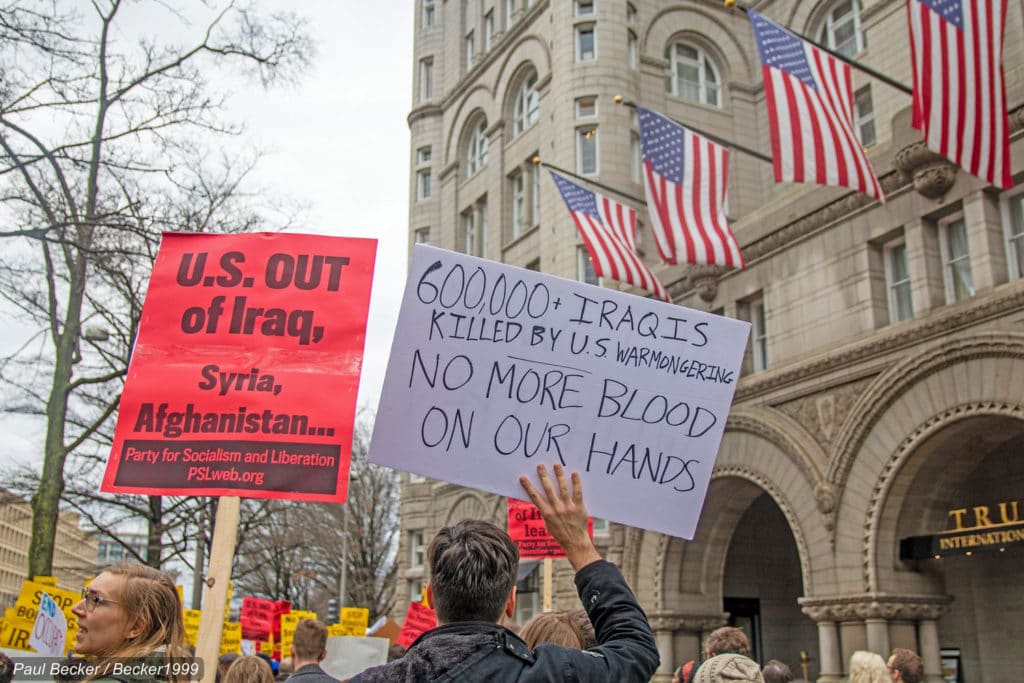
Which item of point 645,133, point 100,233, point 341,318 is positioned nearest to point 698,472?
point 341,318

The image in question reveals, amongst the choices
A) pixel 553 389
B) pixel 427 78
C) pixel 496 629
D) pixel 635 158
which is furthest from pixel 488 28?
pixel 496 629

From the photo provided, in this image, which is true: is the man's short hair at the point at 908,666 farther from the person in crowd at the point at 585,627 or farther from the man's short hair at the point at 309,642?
the man's short hair at the point at 309,642

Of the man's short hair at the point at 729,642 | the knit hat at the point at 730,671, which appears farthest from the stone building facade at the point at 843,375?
the knit hat at the point at 730,671

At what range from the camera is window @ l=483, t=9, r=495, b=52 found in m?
37.8

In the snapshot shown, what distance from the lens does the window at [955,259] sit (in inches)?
632

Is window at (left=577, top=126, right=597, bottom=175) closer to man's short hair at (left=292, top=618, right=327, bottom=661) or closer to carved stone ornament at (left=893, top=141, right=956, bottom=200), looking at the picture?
carved stone ornament at (left=893, top=141, right=956, bottom=200)

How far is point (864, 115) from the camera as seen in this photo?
80.6ft

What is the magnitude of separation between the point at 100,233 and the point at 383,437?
43.4ft

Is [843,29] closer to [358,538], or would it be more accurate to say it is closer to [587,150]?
[587,150]

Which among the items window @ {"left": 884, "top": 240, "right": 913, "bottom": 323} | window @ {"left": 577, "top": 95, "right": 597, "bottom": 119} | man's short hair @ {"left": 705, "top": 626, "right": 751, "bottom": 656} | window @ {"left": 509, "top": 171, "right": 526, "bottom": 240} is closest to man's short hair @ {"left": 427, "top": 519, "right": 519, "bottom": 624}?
man's short hair @ {"left": 705, "top": 626, "right": 751, "bottom": 656}

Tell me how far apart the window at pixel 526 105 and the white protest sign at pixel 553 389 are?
92.7ft

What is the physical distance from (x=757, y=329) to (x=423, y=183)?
72.2 feet

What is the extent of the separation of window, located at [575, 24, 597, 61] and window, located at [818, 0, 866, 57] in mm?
6988

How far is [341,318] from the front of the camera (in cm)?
535
